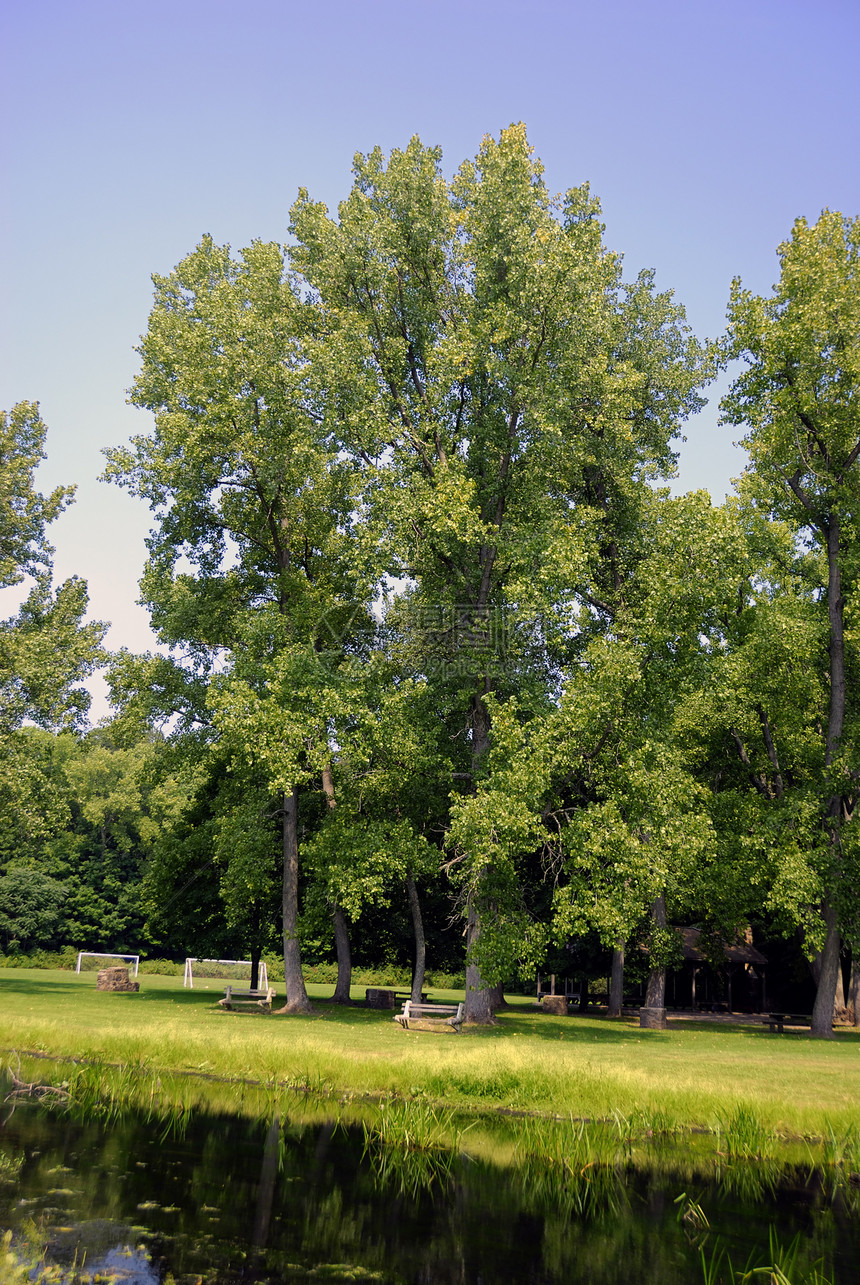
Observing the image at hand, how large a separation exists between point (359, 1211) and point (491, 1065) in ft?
18.8

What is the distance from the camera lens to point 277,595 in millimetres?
31781

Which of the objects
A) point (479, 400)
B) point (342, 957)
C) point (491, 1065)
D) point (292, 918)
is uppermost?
point (479, 400)

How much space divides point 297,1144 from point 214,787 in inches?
990

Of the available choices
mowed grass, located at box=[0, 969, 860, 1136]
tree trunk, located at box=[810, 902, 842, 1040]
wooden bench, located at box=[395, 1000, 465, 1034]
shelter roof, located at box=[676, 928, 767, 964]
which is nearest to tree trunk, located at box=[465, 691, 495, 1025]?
wooden bench, located at box=[395, 1000, 465, 1034]

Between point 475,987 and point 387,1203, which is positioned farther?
point 475,987

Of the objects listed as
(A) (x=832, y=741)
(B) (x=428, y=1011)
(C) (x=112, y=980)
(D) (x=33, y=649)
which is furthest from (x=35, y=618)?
(A) (x=832, y=741)

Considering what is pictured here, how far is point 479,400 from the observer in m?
26.8

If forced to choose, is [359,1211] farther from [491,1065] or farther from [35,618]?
[35,618]

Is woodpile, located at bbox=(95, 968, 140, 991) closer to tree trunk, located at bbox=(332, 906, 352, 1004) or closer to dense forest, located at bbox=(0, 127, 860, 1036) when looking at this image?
dense forest, located at bbox=(0, 127, 860, 1036)

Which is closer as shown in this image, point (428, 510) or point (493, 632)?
point (428, 510)

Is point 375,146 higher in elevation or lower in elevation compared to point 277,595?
higher

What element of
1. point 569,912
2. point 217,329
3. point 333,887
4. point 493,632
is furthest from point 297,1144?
point 217,329

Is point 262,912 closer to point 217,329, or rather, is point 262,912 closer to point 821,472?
point 217,329

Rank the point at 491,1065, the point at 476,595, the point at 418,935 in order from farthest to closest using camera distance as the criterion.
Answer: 1. the point at 418,935
2. the point at 476,595
3. the point at 491,1065
